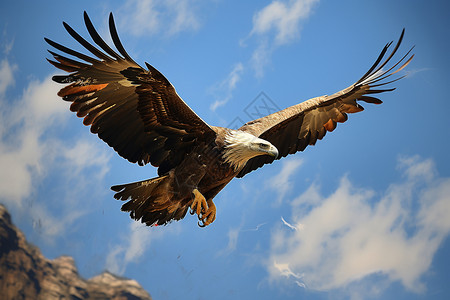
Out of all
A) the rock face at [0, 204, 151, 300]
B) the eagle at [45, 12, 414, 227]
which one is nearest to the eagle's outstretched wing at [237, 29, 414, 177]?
the eagle at [45, 12, 414, 227]

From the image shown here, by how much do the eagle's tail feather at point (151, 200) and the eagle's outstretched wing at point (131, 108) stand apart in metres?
0.18

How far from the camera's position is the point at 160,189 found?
4.95 metres

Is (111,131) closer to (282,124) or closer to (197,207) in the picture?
(197,207)

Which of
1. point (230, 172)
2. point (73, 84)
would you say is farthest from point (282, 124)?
point (73, 84)

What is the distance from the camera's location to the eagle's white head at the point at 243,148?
4.66 m

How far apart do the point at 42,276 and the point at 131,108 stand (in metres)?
6.11

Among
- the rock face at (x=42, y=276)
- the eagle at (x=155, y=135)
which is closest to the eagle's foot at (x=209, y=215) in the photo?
the eagle at (x=155, y=135)

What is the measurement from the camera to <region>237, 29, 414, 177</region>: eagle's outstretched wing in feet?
18.6

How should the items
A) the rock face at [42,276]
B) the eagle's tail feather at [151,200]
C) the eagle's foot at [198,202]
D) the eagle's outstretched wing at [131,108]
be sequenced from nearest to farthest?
the eagle's outstretched wing at [131,108]
the eagle's foot at [198,202]
the eagle's tail feather at [151,200]
the rock face at [42,276]

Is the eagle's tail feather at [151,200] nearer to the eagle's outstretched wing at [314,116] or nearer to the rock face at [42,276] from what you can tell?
the eagle's outstretched wing at [314,116]

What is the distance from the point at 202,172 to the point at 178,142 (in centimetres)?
37

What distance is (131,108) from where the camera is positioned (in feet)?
15.9

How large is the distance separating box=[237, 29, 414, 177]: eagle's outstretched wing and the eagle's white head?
0.83 meters

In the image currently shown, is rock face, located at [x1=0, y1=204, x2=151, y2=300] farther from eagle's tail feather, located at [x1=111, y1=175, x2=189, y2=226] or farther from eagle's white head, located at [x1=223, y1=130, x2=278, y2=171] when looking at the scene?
eagle's white head, located at [x1=223, y1=130, x2=278, y2=171]
